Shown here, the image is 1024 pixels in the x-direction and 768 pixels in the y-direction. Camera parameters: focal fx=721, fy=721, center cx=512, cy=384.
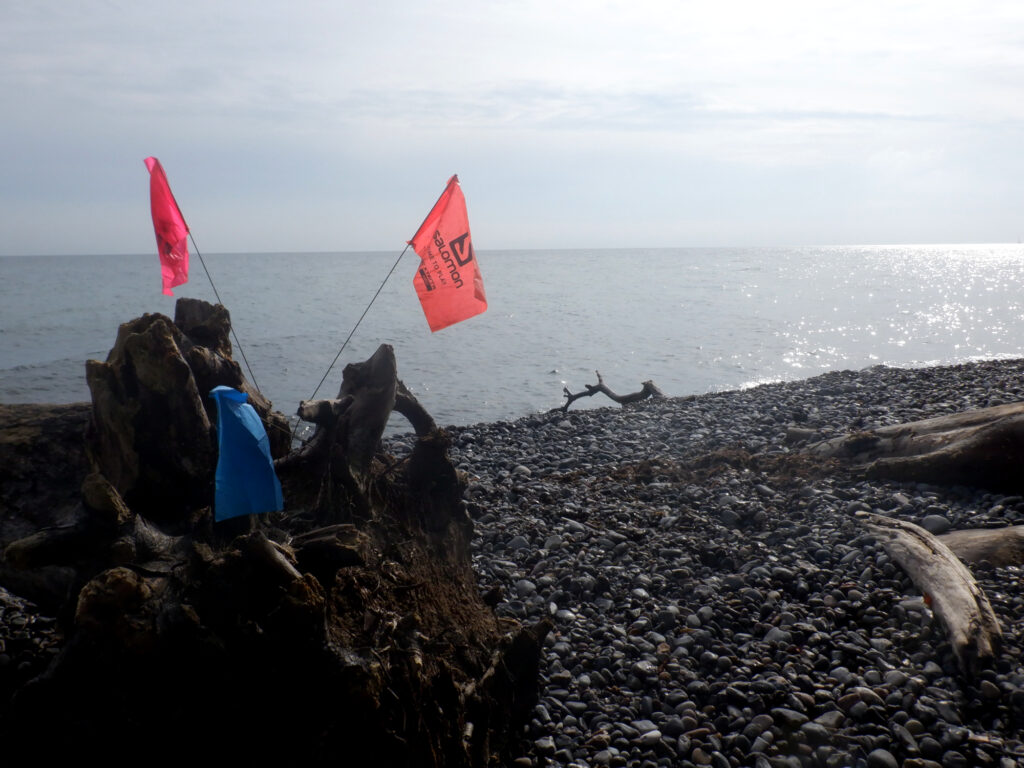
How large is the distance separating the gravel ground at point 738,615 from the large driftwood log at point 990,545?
24 centimetres

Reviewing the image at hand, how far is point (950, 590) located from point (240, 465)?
19.5 feet

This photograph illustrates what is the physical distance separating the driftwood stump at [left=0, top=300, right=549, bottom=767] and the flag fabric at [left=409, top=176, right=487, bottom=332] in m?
4.92

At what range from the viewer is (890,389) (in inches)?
707

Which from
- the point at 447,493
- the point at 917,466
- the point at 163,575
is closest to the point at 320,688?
the point at 163,575

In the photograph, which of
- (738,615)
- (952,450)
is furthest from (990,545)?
(738,615)

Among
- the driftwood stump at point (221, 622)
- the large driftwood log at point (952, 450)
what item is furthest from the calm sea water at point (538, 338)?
the driftwood stump at point (221, 622)

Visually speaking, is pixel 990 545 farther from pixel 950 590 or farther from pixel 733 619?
pixel 733 619

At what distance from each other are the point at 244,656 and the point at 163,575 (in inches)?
28.7

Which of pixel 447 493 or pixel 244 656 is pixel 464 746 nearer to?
pixel 244 656

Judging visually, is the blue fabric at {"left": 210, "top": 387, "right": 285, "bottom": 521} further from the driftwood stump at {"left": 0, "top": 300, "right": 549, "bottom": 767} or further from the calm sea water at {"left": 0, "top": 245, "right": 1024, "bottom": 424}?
the calm sea water at {"left": 0, "top": 245, "right": 1024, "bottom": 424}

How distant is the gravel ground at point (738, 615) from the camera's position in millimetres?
5273

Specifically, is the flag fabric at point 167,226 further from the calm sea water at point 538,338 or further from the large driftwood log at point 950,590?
the calm sea water at point 538,338

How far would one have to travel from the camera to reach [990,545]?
736cm

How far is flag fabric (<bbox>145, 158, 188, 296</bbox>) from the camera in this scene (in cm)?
1070
